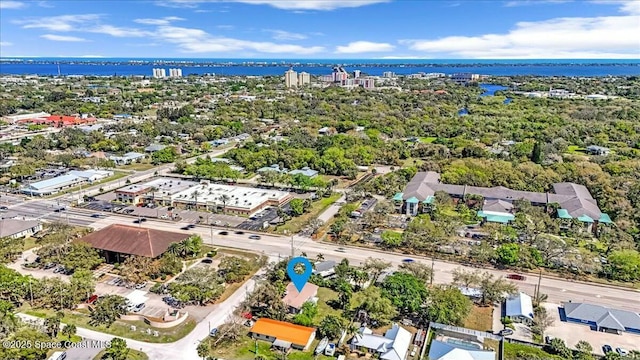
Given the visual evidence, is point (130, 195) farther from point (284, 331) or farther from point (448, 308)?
point (448, 308)

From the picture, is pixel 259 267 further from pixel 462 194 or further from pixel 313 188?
pixel 462 194

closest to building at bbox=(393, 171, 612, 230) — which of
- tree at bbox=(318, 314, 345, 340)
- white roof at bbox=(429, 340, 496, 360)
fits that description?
white roof at bbox=(429, 340, 496, 360)

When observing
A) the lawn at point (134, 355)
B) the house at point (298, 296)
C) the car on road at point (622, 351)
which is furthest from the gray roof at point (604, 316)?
the lawn at point (134, 355)

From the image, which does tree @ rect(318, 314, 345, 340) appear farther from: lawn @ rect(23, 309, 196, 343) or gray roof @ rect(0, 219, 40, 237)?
gray roof @ rect(0, 219, 40, 237)

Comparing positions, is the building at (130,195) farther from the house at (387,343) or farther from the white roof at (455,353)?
the white roof at (455,353)

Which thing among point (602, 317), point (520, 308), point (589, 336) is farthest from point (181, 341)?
point (602, 317)

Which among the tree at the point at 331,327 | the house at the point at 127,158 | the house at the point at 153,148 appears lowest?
the tree at the point at 331,327
